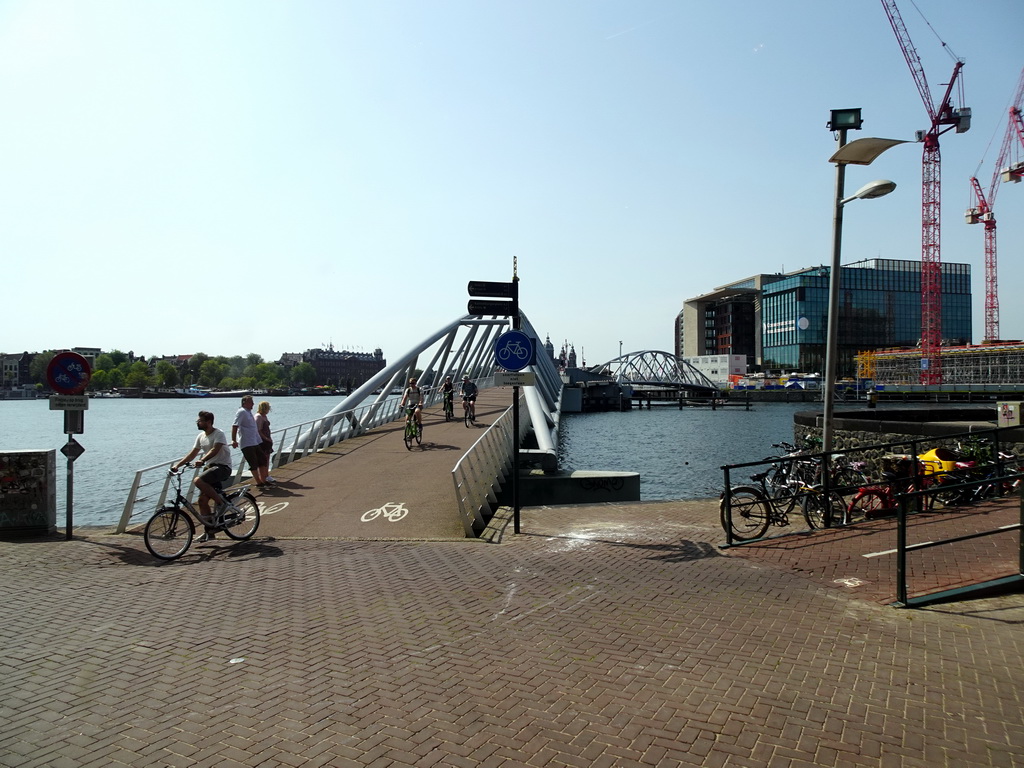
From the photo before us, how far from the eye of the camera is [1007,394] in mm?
82500

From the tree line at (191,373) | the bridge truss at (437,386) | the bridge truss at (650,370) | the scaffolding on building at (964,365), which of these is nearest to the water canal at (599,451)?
the bridge truss at (437,386)

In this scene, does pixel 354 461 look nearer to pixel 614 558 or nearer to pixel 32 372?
pixel 614 558

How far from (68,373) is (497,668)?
25.9ft

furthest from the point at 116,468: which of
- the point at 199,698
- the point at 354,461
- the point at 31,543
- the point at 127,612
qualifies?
the point at 199,698

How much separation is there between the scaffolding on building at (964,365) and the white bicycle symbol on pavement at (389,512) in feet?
336

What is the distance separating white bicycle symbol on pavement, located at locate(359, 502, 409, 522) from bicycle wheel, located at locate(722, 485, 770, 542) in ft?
15.3

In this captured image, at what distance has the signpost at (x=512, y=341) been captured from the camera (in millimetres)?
9484

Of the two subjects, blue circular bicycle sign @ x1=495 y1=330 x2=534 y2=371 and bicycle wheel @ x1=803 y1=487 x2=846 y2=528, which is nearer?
bicycle wheel @ x1=803 y1=487 x2=846 y2=528

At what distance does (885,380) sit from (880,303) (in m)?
26.9

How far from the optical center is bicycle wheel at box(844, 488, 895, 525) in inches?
360

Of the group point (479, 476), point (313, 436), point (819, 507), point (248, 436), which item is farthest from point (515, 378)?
point (313, 436)

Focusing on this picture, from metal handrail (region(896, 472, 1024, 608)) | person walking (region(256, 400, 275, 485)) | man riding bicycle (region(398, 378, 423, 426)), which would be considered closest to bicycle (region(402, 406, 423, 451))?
man riding bicycle (region(398, 378, 423, 426))

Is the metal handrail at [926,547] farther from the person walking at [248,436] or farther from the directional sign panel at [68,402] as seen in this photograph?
the person walking at [248,436]

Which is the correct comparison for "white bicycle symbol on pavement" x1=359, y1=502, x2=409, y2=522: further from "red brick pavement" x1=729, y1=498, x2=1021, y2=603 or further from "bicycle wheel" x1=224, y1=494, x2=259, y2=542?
"red brick pavement" x1=729, y1=498, x2=1021, y2=603
